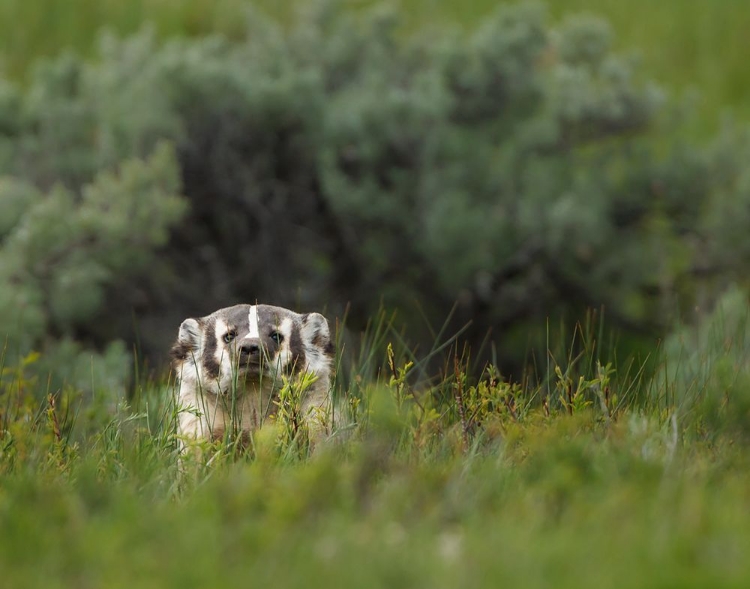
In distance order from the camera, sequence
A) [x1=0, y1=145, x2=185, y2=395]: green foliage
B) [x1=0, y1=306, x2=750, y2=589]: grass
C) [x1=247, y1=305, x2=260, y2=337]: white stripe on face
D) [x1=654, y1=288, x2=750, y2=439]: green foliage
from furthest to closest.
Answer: [x1=0, y1=145, x2=185, y2=395]: green foliage → [x1=247, y1=305, x2=260, y2=337]: white stripe on face → [x1=654, y1=288, x2=750, y2=439]: green foliage → [x1=0, y1=306, x2=750, y2=589]: grass

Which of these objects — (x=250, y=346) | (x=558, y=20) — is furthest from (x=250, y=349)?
(x=558, y=20)

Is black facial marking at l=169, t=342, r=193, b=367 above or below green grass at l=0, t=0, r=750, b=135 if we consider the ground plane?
below

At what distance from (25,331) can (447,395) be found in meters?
3.46

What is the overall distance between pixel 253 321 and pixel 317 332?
291 millimetres

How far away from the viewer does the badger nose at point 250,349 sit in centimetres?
452

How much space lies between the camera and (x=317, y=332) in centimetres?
495

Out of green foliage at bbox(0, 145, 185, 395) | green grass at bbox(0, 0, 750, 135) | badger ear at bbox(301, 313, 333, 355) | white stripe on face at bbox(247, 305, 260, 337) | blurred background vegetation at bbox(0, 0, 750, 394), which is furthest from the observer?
green grass at bbox(0, 0, 750, 135)

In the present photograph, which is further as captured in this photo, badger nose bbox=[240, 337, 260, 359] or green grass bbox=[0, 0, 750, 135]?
green grass bbox=[0, 0, 750, 135]

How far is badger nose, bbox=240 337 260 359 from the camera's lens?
4516mm

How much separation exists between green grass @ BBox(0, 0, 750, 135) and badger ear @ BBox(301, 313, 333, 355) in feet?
29.4

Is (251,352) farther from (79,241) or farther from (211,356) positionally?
(79,241)

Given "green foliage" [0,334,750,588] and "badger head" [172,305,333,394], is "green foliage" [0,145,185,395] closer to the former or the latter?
"badger head" [172,305,333,394]

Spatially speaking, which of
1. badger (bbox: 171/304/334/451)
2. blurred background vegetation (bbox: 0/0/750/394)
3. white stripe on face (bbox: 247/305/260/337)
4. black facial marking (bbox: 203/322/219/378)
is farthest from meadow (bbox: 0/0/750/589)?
blurred background vegetation (bbox: 0/0/750/394)

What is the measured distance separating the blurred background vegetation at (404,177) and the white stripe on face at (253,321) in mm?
3851
